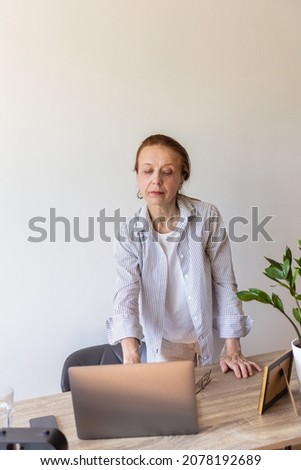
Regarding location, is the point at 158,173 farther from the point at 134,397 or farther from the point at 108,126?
the point at 134,397

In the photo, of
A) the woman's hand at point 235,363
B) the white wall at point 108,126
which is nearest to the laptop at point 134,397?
the woman's hand at point 235,363

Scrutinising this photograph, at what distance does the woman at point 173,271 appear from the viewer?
2.00m

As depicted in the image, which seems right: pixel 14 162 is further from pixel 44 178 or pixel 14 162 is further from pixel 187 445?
pixel 187 445

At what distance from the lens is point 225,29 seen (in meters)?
2.63

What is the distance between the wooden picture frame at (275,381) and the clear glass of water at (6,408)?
0.75 metres

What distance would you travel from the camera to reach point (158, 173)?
1.97 metres

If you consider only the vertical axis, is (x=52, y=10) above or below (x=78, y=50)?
above

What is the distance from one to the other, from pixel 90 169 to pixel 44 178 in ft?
0.74

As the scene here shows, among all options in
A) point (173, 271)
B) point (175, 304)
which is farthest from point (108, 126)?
point (175, 304)

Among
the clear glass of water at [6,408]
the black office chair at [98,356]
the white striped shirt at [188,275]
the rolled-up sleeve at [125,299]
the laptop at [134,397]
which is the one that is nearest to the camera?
the laptop at [134,397]

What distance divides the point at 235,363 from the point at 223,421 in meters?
0.41

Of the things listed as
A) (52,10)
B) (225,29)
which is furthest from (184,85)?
(52,10)

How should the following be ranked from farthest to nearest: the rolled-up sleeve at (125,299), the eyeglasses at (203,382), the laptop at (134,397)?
the rolled-up sleeve at (125,299) < the eyeglasses at (203,382) < the laptop at (134,397)

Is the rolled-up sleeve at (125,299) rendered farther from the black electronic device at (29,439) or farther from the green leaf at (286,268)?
the black electronic device at (29,439)
